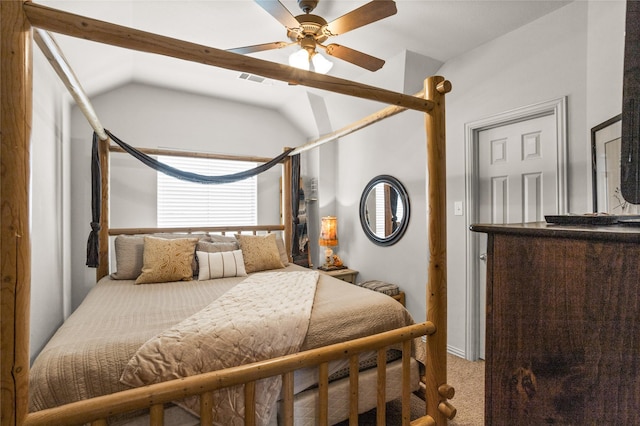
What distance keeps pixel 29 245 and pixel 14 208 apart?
0.38ft

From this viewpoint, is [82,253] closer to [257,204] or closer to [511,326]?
[257,204]

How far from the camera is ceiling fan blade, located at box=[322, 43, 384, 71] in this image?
1915 mm

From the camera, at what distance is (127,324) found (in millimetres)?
1474

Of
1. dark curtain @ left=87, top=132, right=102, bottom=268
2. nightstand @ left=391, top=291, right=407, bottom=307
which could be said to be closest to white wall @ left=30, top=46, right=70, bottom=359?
dark curtain @ left=87, top=132, right=102, bottom=268

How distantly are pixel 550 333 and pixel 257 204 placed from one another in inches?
139

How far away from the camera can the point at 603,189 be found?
5.51ft

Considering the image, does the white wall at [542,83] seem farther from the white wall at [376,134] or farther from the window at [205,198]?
the window at [205,198]

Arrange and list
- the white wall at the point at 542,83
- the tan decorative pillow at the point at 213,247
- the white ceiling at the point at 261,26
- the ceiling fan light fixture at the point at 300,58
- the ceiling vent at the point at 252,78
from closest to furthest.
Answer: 1. the white wall at the point at 542,83
2. the ceiling fan light fixture at the point at 300,58
3. the white ceiling at the point at 261,26
4. the tan decorative pillow at the point at 213,247
5. the ceiling vent at the point at 252,78

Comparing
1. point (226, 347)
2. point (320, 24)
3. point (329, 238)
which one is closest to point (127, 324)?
point (226, 347)

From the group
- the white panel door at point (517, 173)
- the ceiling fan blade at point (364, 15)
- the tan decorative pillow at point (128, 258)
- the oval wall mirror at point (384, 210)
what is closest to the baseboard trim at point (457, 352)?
the white panel door at point (517, 173)

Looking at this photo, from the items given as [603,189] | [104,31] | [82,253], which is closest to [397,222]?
[603,189]

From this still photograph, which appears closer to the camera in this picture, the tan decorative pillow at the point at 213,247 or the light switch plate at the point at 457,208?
the light switch plate at the point at 457,208

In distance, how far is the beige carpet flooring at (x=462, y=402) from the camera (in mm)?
1869

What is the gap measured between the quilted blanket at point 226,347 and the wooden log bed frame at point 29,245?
14 centimetres
